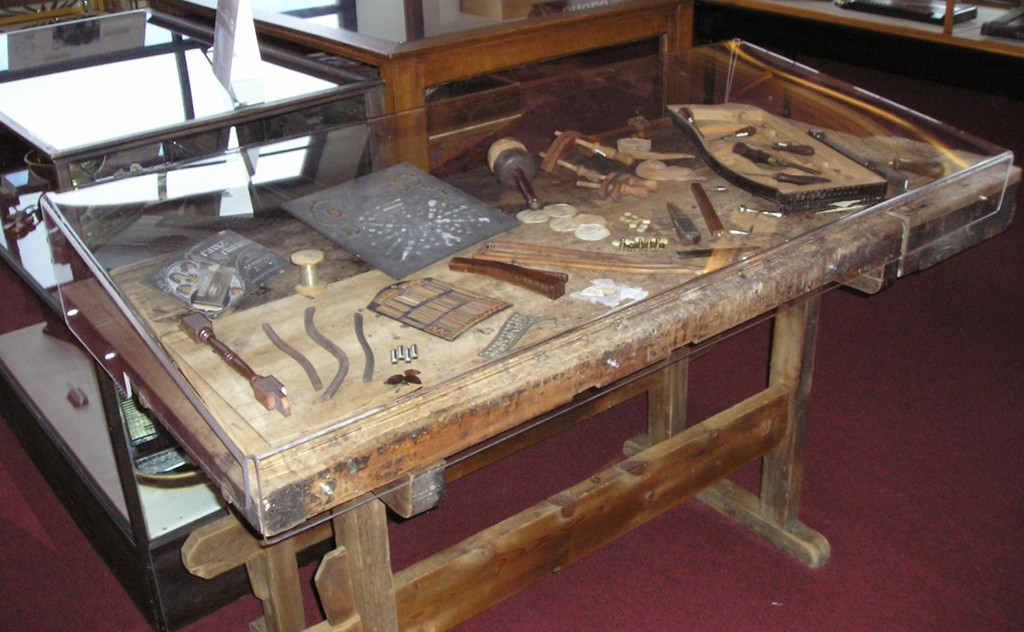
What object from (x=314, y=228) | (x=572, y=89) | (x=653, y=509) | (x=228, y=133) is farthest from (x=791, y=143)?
(x=228, y=133)

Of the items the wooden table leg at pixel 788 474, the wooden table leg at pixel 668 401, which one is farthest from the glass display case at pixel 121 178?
the wooden table leg at pixel 788 474

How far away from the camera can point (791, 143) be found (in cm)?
240

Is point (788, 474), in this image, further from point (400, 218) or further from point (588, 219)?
point (400, 218)

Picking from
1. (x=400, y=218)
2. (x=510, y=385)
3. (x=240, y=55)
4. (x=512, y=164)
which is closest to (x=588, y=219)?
(x=512, y=164)

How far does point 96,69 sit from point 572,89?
4.48 ft

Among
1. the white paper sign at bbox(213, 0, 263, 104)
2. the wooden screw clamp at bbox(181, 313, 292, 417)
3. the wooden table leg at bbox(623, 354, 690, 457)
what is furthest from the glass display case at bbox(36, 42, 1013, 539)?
the wooden table leg at bbox(623, 354, 690, 457)

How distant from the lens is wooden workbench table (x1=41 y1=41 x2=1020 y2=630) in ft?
4.88

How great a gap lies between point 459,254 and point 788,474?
1225 mm

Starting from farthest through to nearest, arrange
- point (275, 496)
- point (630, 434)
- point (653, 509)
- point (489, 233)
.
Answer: point (630, 434) < point (653, 509) < point (489, 233) < point (275, 496)

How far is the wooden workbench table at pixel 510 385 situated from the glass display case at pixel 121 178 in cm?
36

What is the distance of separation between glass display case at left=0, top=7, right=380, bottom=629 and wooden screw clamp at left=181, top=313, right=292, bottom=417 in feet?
1.83

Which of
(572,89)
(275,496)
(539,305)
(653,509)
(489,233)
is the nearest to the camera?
(275,496)

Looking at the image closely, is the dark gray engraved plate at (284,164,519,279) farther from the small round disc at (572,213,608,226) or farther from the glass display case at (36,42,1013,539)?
the small round disc at (572,213,608,226)

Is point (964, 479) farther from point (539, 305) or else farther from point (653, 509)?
point (539, 305)
